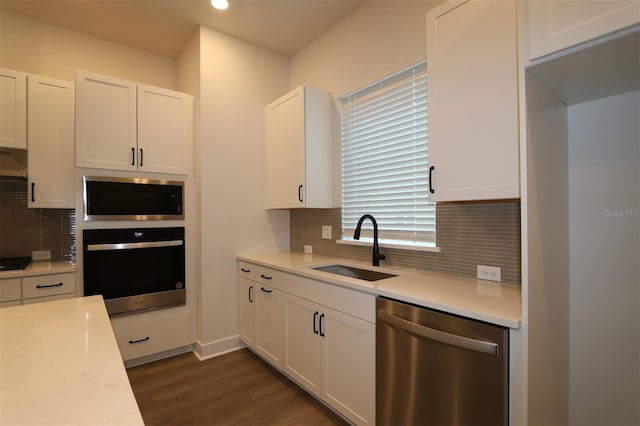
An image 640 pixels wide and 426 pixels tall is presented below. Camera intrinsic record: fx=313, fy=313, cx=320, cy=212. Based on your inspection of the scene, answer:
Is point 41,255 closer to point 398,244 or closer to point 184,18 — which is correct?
point 184,18

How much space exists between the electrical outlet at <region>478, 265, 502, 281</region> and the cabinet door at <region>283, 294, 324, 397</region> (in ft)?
3.21

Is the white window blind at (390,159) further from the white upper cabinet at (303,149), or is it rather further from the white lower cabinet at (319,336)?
the white lower cabinet at (319,336)

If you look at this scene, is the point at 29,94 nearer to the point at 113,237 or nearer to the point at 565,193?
the point at 113,237

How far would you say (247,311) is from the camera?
2816 millimetres

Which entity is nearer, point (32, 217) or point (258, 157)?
point (32, 217)

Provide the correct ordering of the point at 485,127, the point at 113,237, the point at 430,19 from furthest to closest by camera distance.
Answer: the point at 113,237 → the point at 430,19 → the point at 485,127

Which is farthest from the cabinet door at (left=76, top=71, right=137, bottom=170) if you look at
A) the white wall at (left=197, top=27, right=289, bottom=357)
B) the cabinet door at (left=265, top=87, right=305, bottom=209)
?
the cabinet door at (left=265, top=87, right=305, bottom=209)

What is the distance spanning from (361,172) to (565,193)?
1.41 m

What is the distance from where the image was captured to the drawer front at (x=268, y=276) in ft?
7.82

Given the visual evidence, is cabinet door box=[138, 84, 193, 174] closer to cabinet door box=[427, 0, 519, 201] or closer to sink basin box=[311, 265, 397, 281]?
sink basin box=[311, 265, 397, 281]

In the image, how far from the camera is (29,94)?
94.0 inches

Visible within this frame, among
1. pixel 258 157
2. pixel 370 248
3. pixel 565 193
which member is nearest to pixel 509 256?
pixel 565 193

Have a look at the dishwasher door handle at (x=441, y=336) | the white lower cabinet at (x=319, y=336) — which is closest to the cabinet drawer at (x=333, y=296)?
the white lower cabinet at (x=319, y=336)

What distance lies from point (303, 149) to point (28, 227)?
2.45m
